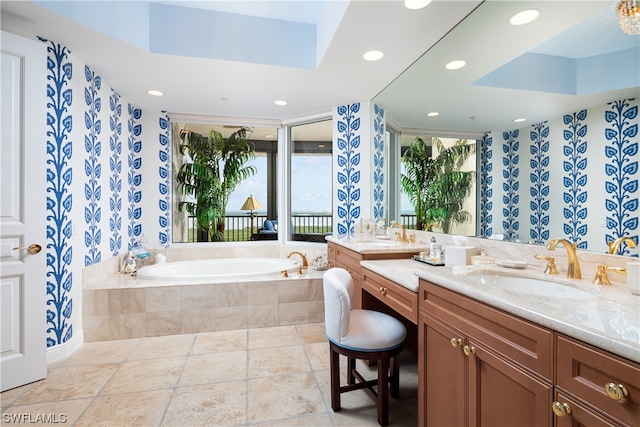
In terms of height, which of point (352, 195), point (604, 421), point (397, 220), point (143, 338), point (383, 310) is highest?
point (352, 195)

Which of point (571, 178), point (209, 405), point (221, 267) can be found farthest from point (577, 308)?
point (221, 267)

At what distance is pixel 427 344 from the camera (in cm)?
134

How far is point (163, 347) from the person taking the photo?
2576 millimetres

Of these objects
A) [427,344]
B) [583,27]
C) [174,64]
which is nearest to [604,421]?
[427,344]

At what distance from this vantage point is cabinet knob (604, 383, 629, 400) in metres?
0.63

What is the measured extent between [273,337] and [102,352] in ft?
4.58

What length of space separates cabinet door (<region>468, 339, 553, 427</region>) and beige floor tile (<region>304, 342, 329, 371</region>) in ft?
4.43

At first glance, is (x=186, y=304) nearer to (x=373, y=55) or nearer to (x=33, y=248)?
(x=33, y=248)

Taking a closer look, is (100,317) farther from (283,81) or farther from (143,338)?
(283,81)

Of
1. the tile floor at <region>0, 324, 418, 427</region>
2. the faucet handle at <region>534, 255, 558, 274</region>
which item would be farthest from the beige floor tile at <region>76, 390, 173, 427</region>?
the faucet handle at <region>534, 255, 558, 274</region>

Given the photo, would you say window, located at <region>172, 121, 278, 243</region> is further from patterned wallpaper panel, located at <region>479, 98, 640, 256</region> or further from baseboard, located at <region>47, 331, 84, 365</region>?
patterned wallpaper panel, located at <region>479, 98, 640, 256</region>

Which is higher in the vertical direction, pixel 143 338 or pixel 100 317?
pixel 100 317

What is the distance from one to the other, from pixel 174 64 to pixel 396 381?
296 centimetres

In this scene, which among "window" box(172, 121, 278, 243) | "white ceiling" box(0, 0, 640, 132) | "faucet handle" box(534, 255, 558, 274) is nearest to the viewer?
"faucet handle" box(534, 255, 558, 274)
